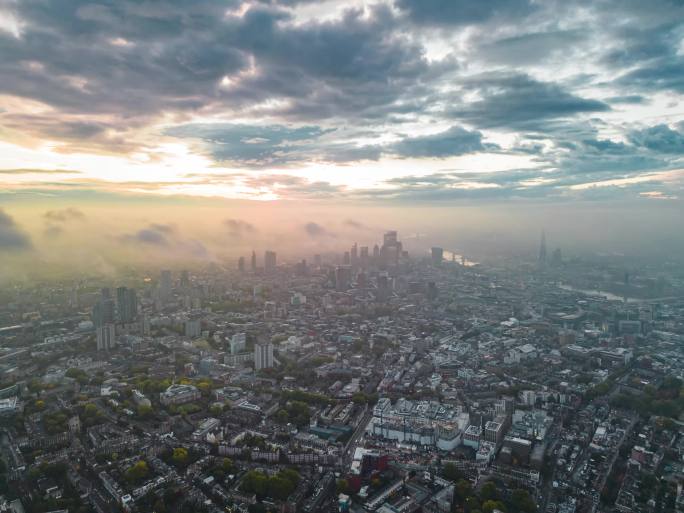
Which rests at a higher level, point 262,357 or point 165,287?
point 262,357

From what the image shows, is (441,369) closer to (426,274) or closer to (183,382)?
(183,382)

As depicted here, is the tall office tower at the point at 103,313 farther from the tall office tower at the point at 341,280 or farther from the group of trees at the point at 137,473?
the tall office tower at the point at 341,280

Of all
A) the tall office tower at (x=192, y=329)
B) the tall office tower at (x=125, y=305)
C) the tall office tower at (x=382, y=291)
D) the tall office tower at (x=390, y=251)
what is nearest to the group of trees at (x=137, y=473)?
the tall office tower at (x=192, y=329)

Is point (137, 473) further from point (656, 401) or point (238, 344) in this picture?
point (656, 401)

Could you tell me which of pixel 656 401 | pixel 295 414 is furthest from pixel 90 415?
pixel 656 401

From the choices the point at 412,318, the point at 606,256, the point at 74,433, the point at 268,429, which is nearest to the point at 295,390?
the point at 268,429
